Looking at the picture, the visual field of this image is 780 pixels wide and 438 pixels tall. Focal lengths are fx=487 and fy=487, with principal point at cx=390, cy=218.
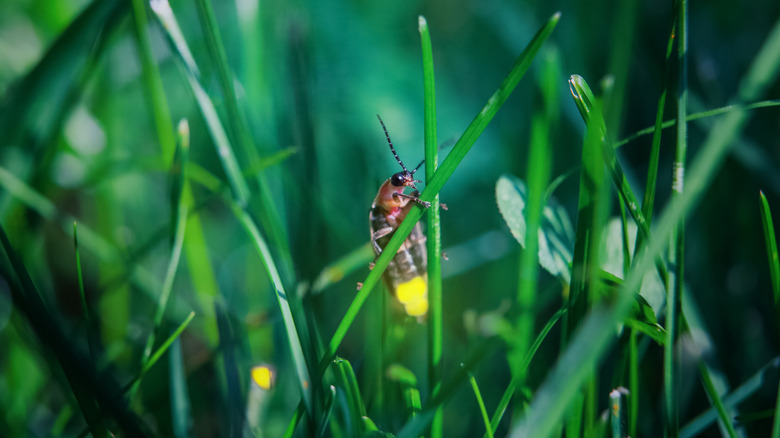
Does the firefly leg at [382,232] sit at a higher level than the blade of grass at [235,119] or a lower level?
lower


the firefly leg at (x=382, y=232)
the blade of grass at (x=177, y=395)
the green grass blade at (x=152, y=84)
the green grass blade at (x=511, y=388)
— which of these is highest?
the green grass blade at (x=152, y=84)

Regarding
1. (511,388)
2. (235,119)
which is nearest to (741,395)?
(511,388)

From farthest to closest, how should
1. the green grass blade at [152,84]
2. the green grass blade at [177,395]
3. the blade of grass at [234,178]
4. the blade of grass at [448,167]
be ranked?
1. the green grass blade at [152,84]
2. the green grass blade at [177,395]
3. the blade of grass at [234,178]
4. the blade of grass at [448,167]

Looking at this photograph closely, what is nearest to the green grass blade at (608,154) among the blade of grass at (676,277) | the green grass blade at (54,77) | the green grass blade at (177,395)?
the blade of grass at (676,277)

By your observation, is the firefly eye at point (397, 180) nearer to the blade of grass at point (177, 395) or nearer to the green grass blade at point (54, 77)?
the blade of grass at point (177, 395)

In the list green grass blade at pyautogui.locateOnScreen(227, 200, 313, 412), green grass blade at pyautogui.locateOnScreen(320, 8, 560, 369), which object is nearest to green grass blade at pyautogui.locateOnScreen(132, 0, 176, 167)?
green grass blade at pyautogui.locateOnScreen(227, 200, 313, 412)

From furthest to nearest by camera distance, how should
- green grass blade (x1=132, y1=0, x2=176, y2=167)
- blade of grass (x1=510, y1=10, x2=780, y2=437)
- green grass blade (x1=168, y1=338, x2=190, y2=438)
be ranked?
green grass blade (x1=132, y1=0, x2=176, y2=167), green grass blade (x1=168, y1=338, x2=190, y2=438), blade of grass (x1=510, y1=10, x2=780, y2=437)

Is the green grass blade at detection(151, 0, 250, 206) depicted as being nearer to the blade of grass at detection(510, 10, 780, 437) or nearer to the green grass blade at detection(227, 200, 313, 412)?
the green grass blade at detection(227, 200, 313, 412)

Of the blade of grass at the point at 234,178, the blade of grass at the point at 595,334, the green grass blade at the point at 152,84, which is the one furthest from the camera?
the green grass blade at the point at 152,84

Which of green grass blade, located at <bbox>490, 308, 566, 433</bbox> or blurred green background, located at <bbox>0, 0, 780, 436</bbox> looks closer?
green grass blade, located at <bbox>490, 308, 566, 433</bbox>
